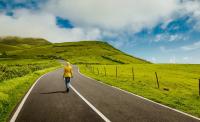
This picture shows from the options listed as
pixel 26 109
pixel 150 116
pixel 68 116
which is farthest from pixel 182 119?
pixel 26 109

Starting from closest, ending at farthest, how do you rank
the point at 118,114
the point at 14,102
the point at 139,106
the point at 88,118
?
the point at 88,118 → the point at 118,114 → the point at 139,106 → the point at 14,102

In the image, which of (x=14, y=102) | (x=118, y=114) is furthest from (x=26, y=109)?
(x=118, y=114)

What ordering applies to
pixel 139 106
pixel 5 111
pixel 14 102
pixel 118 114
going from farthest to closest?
pixel 14 102 < pixel 139 106 < pixel 5 111 < pixel 118 114

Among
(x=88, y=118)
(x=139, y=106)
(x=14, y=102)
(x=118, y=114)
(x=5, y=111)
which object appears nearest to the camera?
(x=88, y=118)

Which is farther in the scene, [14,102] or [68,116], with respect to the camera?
[14,102]

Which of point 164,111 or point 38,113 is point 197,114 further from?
point 38,113

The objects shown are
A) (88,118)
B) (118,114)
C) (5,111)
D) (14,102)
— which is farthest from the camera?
(14,102)

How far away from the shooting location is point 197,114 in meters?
9.77

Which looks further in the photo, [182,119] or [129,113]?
[129,113]

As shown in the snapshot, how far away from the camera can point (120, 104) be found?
37.1 feet

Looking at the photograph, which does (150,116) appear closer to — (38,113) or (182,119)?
(182,119)

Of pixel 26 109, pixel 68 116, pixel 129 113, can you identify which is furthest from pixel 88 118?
pixel 26 109

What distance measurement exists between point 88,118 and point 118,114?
1.36m

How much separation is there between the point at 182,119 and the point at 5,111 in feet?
23.6
